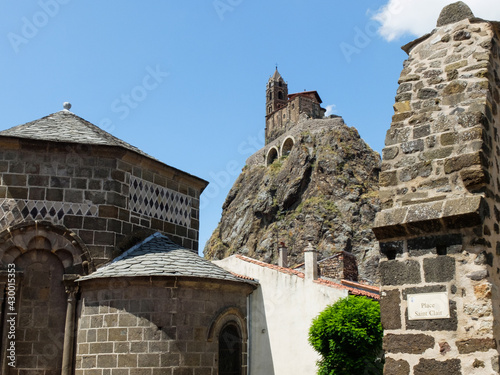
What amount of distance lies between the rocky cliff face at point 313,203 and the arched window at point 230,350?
1572 inches

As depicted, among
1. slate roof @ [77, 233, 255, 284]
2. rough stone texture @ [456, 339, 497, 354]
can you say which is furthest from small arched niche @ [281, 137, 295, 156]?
rough stone texture @ [456, 339, 497, 354]

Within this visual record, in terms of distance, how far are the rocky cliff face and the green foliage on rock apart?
36539mm

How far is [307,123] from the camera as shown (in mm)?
69375

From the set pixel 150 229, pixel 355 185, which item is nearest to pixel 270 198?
pixel 355 185

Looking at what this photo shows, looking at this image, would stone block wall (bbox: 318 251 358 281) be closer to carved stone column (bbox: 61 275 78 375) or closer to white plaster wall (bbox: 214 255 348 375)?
white plaster wall (bbox: 214 255 348 375)

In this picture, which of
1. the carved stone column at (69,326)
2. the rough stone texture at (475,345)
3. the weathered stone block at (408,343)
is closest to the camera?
the rough stone texture at (475,345)

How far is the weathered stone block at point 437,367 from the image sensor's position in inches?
201

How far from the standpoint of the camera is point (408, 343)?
5.45 m

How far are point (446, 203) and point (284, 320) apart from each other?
41.1 feet

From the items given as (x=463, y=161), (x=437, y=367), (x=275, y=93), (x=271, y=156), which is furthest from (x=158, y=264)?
(x=275, y=93)

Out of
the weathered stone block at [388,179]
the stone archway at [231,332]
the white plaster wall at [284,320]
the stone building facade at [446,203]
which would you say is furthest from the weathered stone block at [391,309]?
the white plaster wall at [284,320]

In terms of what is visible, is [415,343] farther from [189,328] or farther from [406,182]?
[189,328]

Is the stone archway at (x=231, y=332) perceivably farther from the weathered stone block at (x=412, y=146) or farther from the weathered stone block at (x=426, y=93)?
the weathered stone block at (x=426, y=93)

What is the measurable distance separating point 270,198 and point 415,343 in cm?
5891
